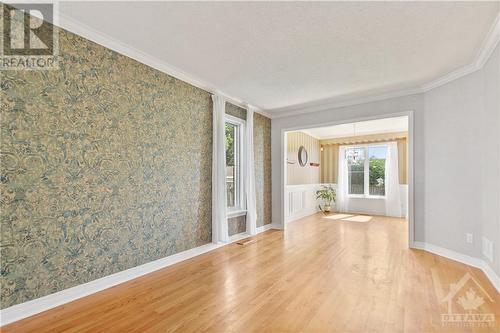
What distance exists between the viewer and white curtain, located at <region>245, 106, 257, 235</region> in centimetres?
475

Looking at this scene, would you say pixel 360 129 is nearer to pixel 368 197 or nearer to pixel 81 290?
pixel 368 197

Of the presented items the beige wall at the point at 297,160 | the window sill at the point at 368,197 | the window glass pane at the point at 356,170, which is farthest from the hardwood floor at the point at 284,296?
the window glass pane at the point at 356,170

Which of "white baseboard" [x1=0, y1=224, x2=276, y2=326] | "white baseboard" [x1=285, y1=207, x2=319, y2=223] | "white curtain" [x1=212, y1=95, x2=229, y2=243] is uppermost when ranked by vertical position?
"white curtain" [x1=212, y1=95, x2=229, y2=243]

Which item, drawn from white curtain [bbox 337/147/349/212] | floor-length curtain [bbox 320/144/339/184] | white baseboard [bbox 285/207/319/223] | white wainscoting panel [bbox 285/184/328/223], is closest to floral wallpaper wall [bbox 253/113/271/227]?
white wainscoting panel [bbox 285/184/328/223]

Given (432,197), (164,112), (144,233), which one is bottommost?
(144,233)

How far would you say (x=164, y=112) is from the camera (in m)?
3.24

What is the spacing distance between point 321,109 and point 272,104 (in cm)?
103

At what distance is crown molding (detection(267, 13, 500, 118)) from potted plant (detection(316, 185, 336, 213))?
148 inches

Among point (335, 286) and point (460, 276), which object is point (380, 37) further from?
point (460, 276)

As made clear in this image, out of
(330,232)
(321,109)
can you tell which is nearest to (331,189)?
(330,232)

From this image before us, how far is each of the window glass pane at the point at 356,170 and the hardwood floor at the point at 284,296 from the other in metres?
4.45

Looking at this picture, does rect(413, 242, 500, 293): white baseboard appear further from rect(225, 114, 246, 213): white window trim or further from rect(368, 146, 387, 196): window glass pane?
rect(368, 146, 387, 196): window glass pane

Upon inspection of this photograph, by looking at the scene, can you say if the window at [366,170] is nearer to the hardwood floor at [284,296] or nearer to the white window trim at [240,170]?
the white window trim at [240,170]

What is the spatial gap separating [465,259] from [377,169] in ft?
15.5
